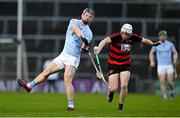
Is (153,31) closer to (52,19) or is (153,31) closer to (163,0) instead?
(163,0)

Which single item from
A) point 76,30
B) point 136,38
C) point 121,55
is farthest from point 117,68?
point 76,30

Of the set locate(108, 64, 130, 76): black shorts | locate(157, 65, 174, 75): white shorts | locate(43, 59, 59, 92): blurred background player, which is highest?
locate(43, 59, 59, 92): blurred background player

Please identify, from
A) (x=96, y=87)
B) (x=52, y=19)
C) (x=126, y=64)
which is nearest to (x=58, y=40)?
(x=52, y=19)

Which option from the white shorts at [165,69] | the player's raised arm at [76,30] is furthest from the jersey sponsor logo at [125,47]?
the white shorts at [165,69]

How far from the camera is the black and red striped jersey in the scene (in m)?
19.7

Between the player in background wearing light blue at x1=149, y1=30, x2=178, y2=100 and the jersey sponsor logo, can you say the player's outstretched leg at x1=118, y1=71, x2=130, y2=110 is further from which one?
the player in background wearing light blue at x1=149, y1=30, x2=178, y2=100

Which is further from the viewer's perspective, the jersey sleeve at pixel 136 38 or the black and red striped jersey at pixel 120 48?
the jersey sleeve at pixel 136 38

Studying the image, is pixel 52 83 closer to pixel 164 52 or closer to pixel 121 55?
pixel 164 52

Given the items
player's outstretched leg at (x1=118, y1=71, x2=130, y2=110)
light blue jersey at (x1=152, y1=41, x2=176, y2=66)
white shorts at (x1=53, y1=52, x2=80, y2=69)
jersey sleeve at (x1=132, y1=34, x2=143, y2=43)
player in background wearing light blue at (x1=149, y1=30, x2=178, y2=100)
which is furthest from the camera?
light blue jersey at (x1=152, y1=41, x2=176, y2=66)

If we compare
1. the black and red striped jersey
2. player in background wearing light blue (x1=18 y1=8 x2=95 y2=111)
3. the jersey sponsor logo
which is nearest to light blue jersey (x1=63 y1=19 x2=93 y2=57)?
player in background wearing light blue (x1=18 y1=8 x2=95 y2=111)

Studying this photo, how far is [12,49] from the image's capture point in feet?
151

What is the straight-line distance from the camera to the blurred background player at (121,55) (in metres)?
Answer: 19.6

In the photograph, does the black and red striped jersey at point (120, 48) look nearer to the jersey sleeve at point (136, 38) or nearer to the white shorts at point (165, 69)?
the jersey sleeve at point (136, 38)

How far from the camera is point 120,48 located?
19750 mm
